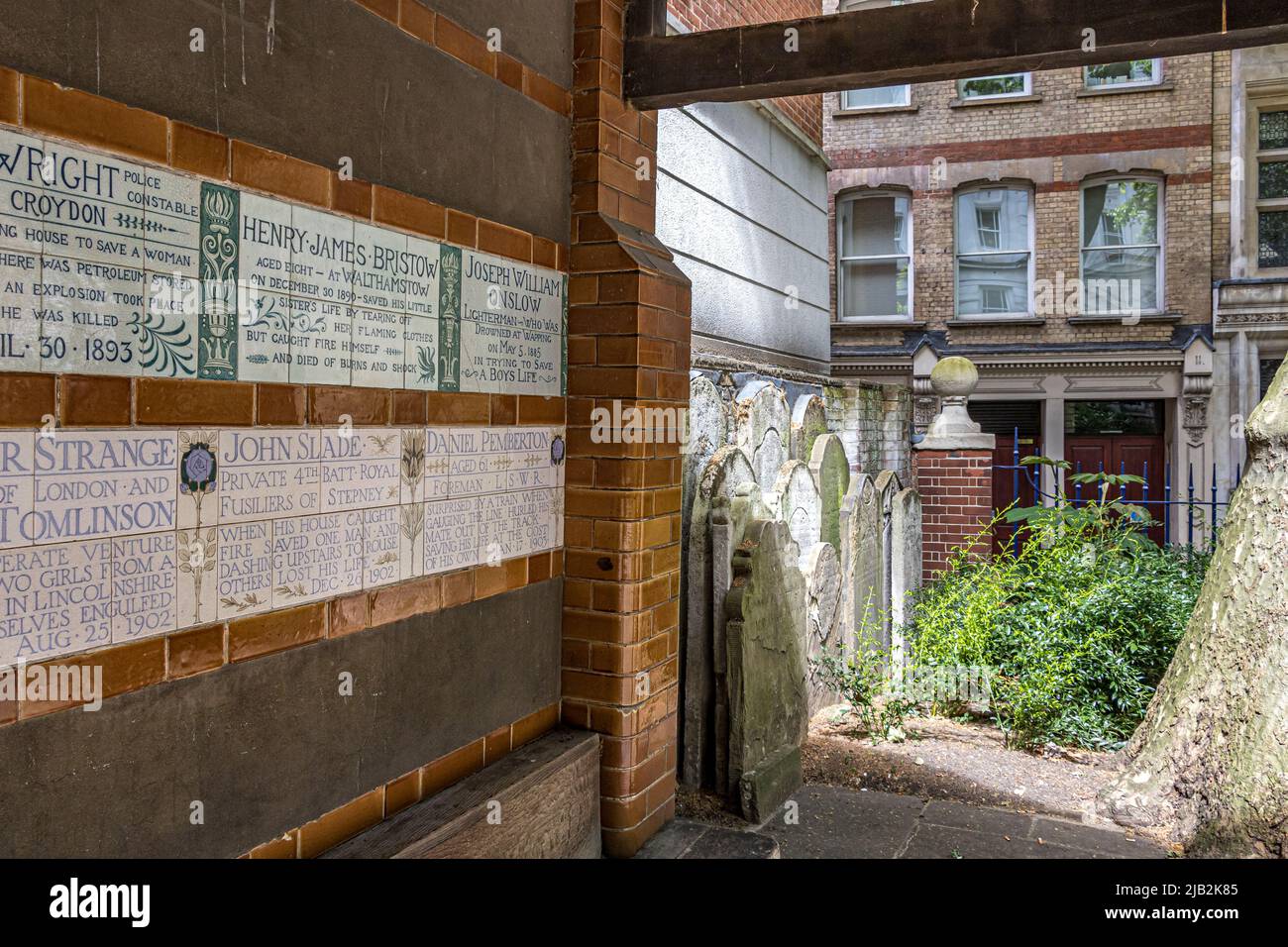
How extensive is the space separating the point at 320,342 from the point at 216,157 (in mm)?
508

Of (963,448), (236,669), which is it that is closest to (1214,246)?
(963,448)

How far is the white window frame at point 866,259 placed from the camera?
1783cm

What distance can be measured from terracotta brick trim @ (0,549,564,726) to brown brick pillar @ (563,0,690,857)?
44cm

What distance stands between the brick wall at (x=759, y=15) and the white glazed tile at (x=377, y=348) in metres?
4.25

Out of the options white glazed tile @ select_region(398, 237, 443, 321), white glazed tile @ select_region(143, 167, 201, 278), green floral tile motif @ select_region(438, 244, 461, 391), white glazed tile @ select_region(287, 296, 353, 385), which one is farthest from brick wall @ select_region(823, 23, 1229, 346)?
white glazed tile @ select_region(143, 167, 201, 278)

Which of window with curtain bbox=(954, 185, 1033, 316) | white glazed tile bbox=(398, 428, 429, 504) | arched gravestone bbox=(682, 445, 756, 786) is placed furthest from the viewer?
window with curtain bbox=(954, 185, 1033, 316)

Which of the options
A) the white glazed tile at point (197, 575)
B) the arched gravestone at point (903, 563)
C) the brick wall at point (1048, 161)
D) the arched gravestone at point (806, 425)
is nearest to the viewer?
the white glazed tile at point (197, 575)

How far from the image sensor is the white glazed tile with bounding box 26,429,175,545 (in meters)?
1.97

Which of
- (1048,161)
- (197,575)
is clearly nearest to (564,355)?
(197,575)

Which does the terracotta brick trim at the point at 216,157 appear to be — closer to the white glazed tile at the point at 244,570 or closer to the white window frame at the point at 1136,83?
the white glazed tile at the point at 244,570

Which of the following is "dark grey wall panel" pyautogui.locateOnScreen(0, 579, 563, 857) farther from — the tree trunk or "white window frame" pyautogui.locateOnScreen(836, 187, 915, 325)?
"white window frame" pyautogui.locateOnScreen(836, 187, 915, 325)

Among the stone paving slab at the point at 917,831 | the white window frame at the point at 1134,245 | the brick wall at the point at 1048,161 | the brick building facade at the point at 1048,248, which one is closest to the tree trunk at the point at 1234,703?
the stone paving slab at the point at 917,831

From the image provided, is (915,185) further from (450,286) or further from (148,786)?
(148,786)

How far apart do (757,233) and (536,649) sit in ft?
18.7
